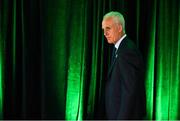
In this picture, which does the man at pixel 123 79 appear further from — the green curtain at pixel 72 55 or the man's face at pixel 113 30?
the green curtain at pixel 72 55

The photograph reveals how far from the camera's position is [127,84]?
214 cm

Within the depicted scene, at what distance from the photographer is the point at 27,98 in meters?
3.61

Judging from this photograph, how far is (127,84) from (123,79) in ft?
0.15

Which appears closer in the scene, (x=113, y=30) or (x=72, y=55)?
(x=113, y=30)

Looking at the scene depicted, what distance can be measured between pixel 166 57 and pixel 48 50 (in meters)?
1.28

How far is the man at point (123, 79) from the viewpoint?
7.01ft

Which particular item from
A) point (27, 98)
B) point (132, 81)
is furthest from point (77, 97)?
point (132, 81)

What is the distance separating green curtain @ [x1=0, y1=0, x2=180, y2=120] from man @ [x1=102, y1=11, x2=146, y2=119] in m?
1.44

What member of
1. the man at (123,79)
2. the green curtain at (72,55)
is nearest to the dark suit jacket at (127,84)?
the man at (123,79)

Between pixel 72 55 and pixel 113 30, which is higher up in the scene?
pixel 113 30

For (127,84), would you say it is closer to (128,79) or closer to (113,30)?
(128,79)

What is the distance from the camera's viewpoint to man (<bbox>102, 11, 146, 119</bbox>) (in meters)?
2.14

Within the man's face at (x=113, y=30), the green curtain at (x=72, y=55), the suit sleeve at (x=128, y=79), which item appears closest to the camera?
the suit sleeve at (x=128, y=79)

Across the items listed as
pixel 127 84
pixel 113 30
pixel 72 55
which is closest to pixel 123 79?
pixel 127 84
